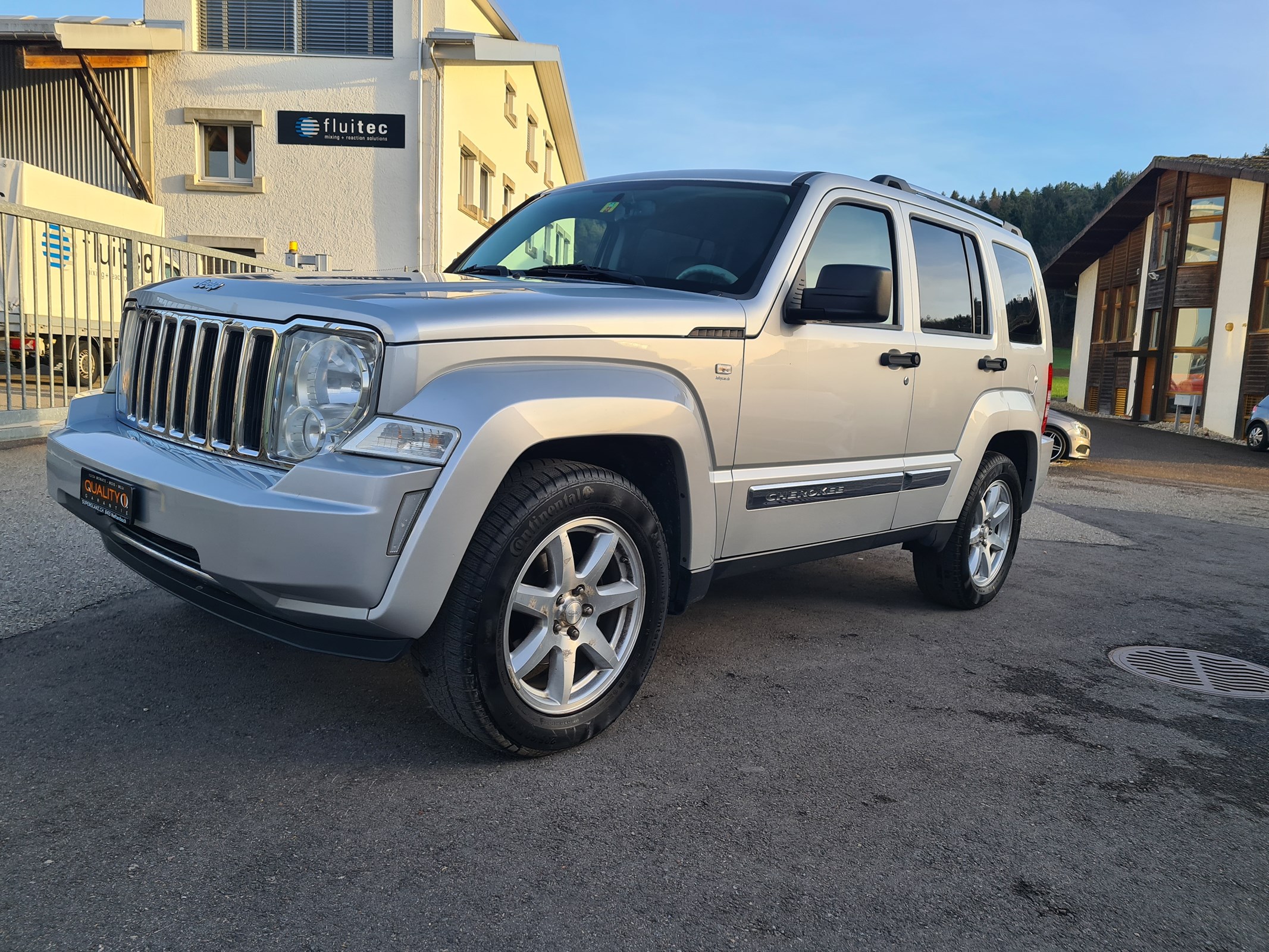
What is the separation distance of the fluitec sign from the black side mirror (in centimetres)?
1751

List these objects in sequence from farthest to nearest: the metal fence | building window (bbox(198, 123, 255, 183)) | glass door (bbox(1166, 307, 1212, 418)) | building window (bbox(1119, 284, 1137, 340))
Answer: building window (bbox(1119, 284, 1137, 340)) → glass door (bbox(1166, 307, 1212, 418)) → building window (bbox(198, 123, 255, 183)) → the metal fence

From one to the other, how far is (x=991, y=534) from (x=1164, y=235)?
2857 centimetres

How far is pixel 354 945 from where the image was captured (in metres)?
2.02

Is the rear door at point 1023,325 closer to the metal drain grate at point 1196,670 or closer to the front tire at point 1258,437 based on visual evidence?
the metal drain grate at point 1196,670

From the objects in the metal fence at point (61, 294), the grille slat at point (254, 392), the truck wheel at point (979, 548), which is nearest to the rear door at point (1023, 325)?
the truck wheel at point (979, 548)

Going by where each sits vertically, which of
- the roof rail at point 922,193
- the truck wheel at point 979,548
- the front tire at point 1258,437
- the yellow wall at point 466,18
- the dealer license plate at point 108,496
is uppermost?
the yellow wall at point 466,18

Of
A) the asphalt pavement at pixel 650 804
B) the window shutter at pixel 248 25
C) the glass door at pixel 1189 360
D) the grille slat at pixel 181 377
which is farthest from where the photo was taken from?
the glass door at pixel 1189 360

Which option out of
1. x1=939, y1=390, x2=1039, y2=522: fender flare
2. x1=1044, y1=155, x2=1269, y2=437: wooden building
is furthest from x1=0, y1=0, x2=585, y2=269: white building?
x1=1044, y1=155, x2=1269, y2=437: wooden building

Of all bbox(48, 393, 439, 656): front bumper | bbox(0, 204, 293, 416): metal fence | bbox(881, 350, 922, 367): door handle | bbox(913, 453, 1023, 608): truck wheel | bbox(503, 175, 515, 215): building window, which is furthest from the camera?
bbox(503, 175, 515, 215): building window

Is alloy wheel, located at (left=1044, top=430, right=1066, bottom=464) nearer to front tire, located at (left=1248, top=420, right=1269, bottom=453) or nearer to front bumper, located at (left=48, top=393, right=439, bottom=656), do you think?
front tire, located at (left=1248, top=420, right=1269, bottom=453)

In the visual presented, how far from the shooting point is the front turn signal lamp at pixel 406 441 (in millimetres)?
2498

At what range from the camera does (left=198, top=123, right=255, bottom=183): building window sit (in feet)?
64.8

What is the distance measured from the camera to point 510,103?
80.4 feet

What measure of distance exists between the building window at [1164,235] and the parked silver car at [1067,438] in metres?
16.5
